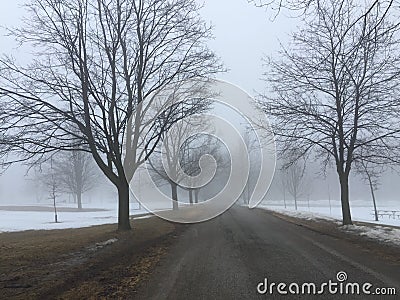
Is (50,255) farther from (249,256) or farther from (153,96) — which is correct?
(153,96)

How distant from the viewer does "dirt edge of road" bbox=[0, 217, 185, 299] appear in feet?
22.8

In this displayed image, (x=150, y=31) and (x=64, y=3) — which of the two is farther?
(x=150, y=31)

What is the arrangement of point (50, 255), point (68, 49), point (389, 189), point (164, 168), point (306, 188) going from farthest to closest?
point (389, 189) → point (306, 188) → point (164, 168) → point (68, 49) → point (50, 255)

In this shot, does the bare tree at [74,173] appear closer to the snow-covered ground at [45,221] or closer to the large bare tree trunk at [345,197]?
the snow-covered ground at [45,221]

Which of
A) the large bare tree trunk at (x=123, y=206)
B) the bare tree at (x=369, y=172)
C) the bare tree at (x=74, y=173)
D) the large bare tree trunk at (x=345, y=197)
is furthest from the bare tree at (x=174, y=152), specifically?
the bare tree at (x=74, y=173)

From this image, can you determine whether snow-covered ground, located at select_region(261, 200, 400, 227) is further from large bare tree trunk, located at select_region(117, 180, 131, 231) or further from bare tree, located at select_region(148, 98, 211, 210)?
large bare tree trunk, located at select_region(117, 180, 131, 231)

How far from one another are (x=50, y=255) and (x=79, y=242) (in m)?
2.86

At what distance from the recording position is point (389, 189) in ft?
369

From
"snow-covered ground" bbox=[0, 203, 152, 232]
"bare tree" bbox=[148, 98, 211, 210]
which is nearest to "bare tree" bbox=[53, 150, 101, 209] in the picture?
"snow-covered ground" bbox=[0, 203, 152, 232]

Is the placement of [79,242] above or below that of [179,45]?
below

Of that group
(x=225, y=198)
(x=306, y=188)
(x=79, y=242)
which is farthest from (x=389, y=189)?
(x=79, y=242)

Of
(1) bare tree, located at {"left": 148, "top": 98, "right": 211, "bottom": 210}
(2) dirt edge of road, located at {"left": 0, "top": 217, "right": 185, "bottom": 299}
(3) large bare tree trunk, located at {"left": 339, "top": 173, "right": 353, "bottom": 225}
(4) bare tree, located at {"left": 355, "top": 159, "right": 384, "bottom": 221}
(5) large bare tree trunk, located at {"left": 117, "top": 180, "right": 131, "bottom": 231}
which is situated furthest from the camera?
(1) bare tree, located at {"left": 148, "top": 98, "right": 211, "bottom": 210}

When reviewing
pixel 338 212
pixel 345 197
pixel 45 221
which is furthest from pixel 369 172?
pixel 45 221

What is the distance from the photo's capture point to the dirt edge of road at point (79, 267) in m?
6.96
